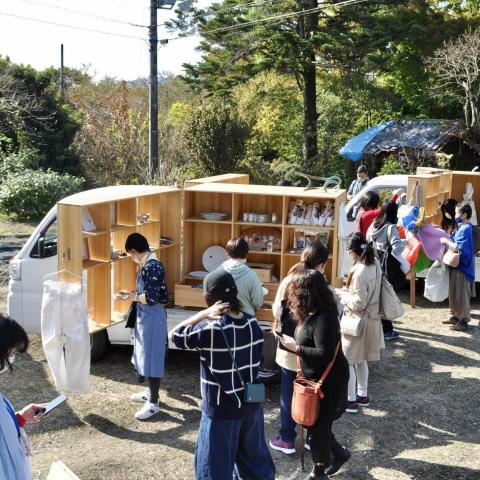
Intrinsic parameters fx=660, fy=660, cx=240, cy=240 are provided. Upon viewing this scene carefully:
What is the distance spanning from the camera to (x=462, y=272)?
860cm

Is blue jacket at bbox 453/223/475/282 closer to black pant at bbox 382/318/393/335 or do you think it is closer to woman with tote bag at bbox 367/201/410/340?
woman with tote bag at bbox 367/201/410/340

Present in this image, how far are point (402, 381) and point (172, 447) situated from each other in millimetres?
2772

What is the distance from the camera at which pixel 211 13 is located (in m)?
21.8

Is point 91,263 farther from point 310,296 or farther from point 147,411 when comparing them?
point 310,296

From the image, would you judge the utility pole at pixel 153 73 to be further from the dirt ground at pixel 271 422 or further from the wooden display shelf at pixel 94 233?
the wooden display shelf at pixel 94 233

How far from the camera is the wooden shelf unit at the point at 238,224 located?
7.24 m

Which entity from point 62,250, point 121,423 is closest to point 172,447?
point 121,423

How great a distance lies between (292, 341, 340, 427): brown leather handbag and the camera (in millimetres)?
4375

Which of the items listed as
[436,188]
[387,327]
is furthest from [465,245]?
[436,188]

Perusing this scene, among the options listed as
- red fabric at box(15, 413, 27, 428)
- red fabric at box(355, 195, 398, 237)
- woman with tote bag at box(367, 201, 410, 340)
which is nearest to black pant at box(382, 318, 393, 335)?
woman with tote bag at box(367, 201, 410, 340)

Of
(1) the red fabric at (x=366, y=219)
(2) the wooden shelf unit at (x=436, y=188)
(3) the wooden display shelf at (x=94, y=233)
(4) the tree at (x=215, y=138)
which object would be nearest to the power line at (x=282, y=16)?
(4) the tree at (x=215, y=138)

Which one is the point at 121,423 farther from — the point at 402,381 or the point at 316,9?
the point at 316,9

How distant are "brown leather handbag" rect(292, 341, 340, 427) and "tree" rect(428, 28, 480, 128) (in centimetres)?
1791

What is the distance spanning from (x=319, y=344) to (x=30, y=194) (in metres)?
15.8
